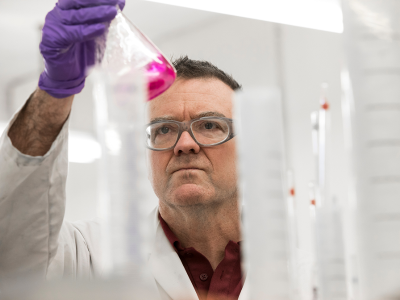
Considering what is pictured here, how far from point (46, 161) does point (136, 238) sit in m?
0.60

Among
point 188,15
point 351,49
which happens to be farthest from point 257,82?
point 351,49

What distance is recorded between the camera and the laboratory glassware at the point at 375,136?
0.43m

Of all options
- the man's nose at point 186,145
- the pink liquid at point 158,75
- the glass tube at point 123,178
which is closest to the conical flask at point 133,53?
the pink liquid at point 158,75

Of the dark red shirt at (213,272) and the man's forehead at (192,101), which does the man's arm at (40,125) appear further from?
the dark red shirt at (213,272)

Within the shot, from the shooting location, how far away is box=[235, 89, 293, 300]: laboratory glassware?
47cm

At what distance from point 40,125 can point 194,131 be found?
599 mm

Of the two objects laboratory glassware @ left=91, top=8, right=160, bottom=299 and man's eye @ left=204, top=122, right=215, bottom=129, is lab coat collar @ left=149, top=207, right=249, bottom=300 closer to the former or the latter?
man's eye @ left=204, top=122, right=215, bottom=129

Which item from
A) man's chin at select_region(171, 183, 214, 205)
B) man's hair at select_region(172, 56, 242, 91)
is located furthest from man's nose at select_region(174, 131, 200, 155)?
man's hair at select_region(172, 56, 242, 91)

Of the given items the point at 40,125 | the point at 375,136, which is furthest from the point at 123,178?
the point at 40,125

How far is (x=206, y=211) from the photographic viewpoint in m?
1.48

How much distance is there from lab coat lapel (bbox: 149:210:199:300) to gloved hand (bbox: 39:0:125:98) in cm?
55

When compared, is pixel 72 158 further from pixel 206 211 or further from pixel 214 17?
pixel 206 211

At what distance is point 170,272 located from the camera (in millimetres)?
1340

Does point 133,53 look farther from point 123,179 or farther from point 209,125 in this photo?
point 209,125
